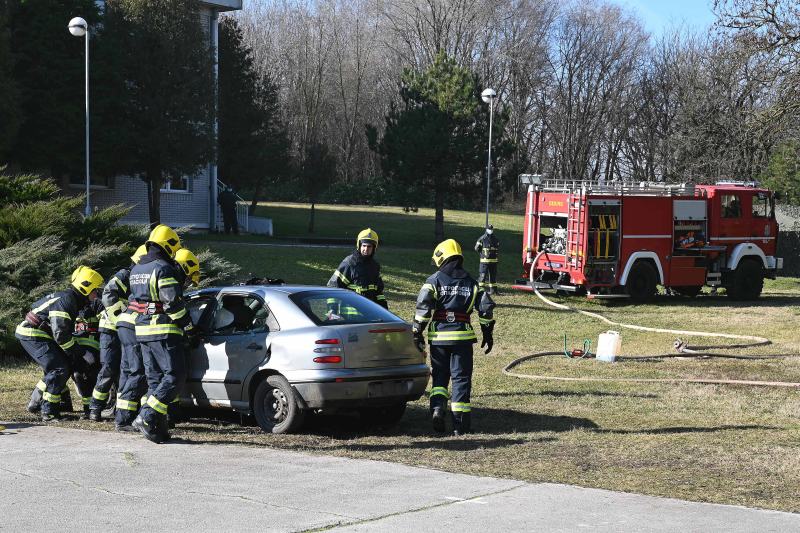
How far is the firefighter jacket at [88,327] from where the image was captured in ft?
35.0

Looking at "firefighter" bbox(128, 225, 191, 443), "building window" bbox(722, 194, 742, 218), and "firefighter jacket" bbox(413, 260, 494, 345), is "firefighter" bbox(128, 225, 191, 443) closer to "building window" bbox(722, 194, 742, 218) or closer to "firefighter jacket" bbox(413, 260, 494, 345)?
"firefighter jacket" bbox(413, 260, 494, 345)

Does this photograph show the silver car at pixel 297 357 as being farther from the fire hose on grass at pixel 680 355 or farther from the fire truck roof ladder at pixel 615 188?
the fire truck roof ladder at pixel 615 188

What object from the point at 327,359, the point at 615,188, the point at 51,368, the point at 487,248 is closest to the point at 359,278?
the point at 327,359

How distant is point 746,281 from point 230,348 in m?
18.3

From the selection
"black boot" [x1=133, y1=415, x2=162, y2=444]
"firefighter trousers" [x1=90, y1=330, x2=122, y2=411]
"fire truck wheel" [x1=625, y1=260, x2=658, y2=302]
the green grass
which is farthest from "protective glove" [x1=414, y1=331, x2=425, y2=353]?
"fire truck wheel" [x1=625, y1=260, x2=658, y2=302]

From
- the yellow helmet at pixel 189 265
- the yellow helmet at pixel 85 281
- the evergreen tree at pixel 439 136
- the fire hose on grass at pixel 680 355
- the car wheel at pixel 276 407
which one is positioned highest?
the evergreen tree at pixel 439 136

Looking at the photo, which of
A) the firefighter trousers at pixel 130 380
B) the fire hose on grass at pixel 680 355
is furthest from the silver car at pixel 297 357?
the fire hose on grass at pixel 680 355

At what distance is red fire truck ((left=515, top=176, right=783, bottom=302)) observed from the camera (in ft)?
75.9

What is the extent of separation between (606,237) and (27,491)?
17675 millimetres

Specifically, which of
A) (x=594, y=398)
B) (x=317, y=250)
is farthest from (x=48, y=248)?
(x=317, y=250)

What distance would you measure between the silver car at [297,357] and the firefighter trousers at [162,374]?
0.55 m

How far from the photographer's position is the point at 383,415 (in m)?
9.99

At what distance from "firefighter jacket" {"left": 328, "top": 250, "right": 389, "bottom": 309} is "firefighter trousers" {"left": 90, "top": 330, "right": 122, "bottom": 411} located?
2.54 m

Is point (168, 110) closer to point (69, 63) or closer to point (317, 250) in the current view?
point (69, 63)
